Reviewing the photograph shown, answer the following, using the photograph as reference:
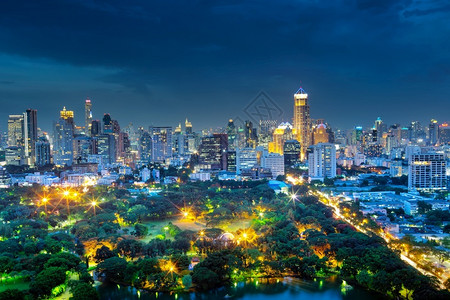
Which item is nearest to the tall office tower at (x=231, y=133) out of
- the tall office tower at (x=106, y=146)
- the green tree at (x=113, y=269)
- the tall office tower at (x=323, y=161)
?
the tall office tower at (x=106, y=146)

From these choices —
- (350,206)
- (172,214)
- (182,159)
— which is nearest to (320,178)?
(350,206)

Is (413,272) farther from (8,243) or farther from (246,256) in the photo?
(8,243)

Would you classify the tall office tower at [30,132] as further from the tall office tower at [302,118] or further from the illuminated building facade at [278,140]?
the tall office tower at [302,118]

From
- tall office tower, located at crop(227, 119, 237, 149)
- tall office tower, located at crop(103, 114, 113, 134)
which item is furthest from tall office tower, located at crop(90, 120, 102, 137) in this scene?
tall office tower, located at crop(227, 119, 237, 149)

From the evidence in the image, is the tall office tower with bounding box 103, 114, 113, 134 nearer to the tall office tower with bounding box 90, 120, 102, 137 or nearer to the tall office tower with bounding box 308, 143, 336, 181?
the tall office tower with bounding box 90, 120, 102, 137

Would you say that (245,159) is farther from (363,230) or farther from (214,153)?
(363,230)

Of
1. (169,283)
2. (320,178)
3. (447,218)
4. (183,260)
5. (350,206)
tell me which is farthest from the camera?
(320,178)
